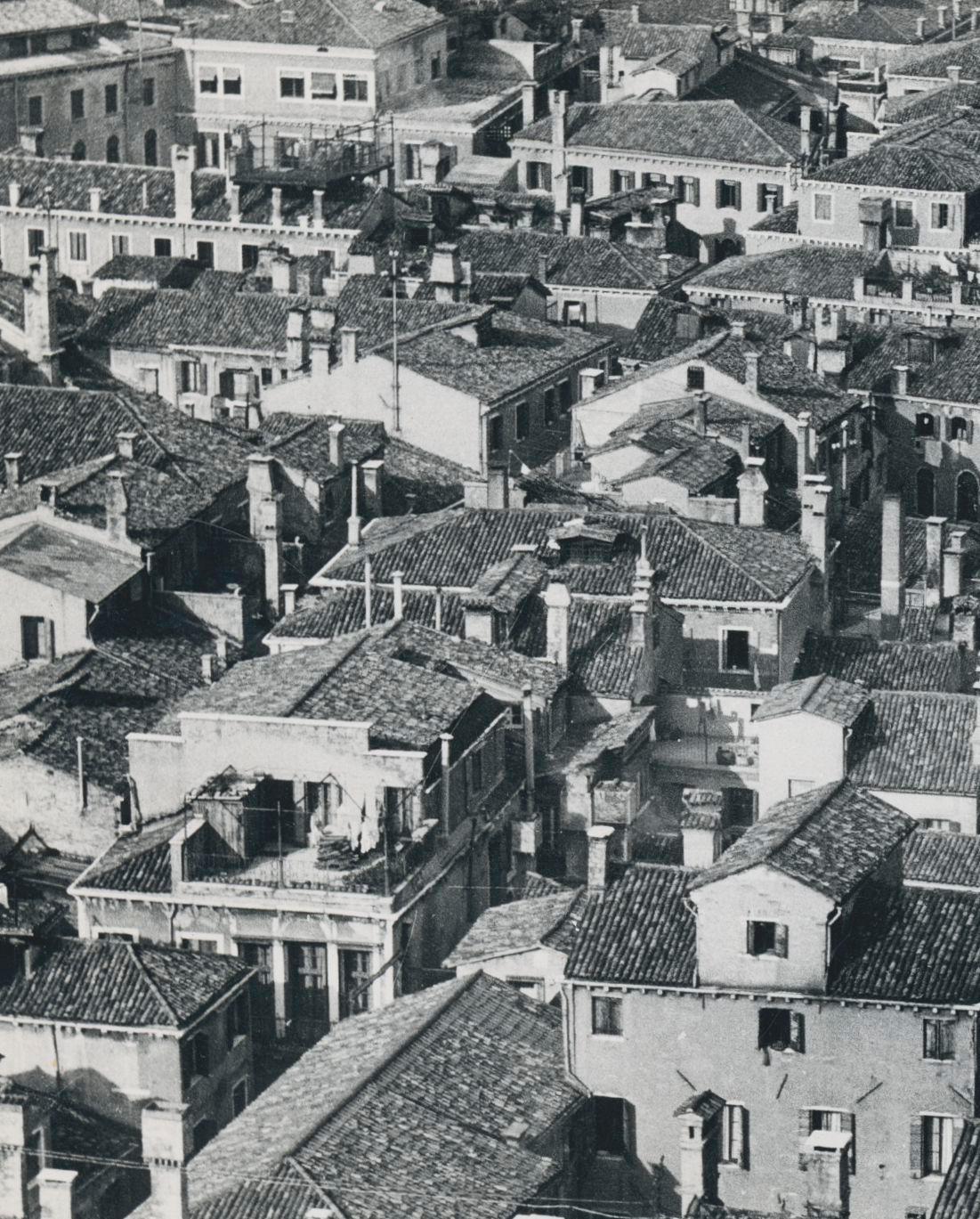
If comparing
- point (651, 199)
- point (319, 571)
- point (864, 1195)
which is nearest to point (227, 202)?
point (651, 199)

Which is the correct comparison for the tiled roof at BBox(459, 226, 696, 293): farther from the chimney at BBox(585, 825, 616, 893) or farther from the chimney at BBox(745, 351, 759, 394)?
the chimney at BBox(585, 825, 616, 893)

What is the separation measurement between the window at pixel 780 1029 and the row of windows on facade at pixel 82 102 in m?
77.0

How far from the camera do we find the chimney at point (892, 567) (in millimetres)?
89250

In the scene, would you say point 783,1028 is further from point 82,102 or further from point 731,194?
point 82,102

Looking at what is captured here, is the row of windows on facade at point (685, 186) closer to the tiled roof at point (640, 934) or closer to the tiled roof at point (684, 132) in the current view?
the tiled roof at point (684, 132)

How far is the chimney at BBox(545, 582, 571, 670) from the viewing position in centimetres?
7931

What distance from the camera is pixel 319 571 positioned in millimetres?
85688

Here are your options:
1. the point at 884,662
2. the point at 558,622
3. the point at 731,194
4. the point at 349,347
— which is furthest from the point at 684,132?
the point at 558,622

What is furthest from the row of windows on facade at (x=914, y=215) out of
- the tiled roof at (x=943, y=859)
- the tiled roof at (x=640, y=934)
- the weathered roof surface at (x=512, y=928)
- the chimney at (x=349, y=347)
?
the tiled roof at (x=640, y=934)

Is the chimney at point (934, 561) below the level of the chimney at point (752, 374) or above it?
below

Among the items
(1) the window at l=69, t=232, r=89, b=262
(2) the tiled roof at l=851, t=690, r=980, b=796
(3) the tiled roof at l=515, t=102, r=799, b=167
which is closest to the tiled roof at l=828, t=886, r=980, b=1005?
(2) the tiled roof at l=851, t=690, r=980, b=796

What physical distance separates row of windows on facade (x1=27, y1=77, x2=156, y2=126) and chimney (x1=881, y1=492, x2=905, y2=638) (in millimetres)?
52339

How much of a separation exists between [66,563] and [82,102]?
57.0 metres

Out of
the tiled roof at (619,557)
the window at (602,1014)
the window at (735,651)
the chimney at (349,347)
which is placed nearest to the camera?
the window at (602,1014)
